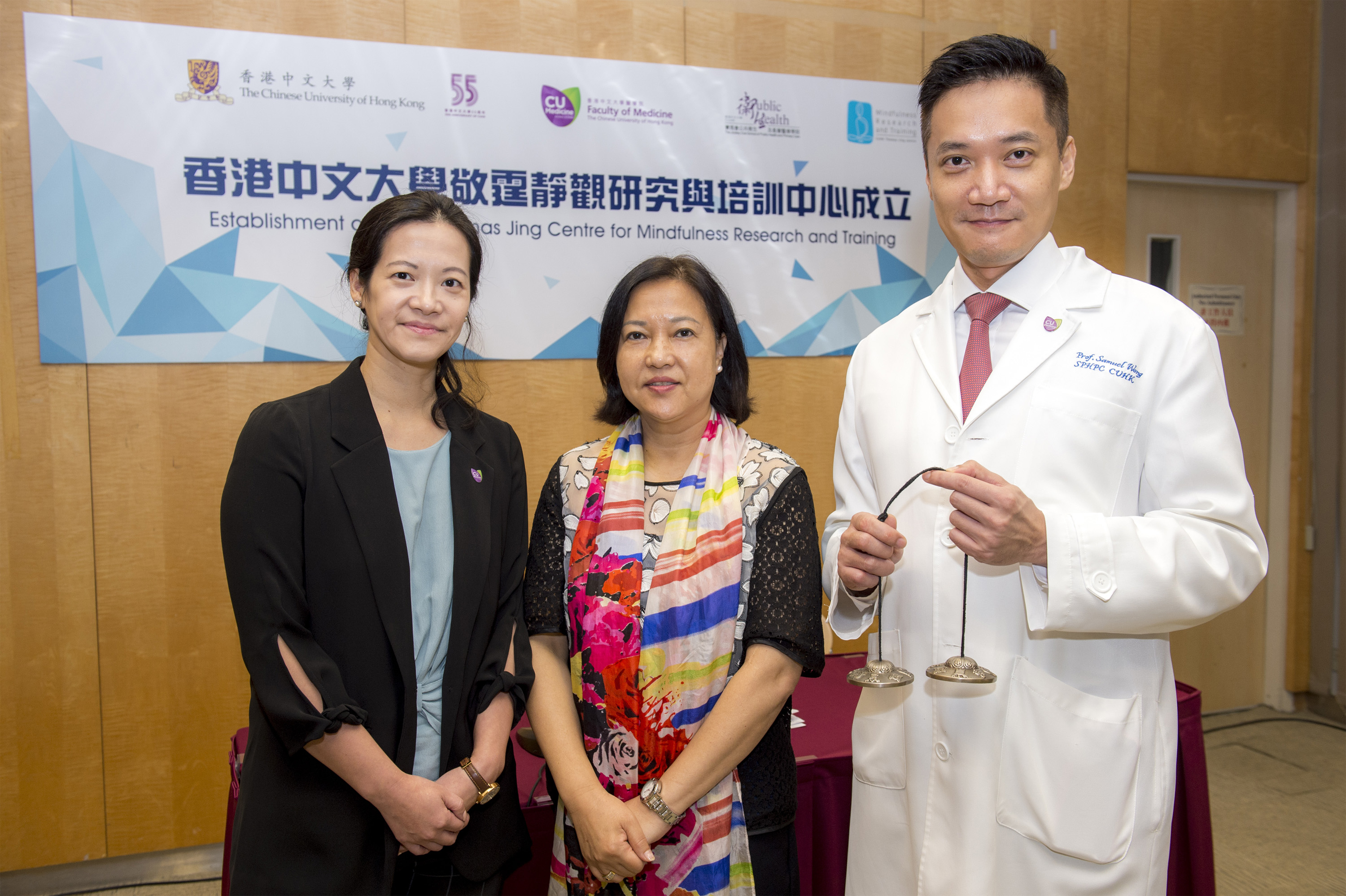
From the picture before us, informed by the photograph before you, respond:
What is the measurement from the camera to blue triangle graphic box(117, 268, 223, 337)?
2.83 meters

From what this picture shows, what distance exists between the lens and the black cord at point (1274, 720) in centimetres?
405

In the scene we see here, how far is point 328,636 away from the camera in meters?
1.32

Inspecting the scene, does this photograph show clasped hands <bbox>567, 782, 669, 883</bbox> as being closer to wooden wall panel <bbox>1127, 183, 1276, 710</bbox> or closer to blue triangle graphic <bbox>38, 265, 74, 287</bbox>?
blue triangle graphic <bbox>38, 265, 74, 287</bbox>

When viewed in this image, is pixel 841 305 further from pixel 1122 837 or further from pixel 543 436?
pixel 1122 837

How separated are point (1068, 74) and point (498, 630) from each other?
380 cm

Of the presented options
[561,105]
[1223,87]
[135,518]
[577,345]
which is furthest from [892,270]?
[135,518]

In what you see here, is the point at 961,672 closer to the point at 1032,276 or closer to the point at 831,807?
the point at 1032,276

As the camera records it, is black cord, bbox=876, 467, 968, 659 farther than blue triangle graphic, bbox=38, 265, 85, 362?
No

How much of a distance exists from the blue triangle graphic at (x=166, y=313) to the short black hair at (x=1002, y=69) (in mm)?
2556

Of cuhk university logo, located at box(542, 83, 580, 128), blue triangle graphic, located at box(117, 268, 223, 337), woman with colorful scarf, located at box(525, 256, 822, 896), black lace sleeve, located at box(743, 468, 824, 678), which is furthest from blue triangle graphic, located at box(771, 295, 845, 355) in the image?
blue triangle graphic, located at box(117, 268, 223, 337)

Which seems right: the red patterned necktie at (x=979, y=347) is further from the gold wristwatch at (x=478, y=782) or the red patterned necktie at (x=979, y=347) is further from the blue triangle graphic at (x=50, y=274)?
the blue triangle graphic at (x=50, y=274)

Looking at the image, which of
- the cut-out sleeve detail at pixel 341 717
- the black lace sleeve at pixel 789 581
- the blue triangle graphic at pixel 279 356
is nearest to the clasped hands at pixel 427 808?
the cut-out sleeve detail at pixel 341 717

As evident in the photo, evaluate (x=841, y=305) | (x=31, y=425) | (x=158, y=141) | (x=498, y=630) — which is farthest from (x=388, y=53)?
(x=498, y=630)

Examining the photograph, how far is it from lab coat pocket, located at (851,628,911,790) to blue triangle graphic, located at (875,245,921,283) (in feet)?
7.93
